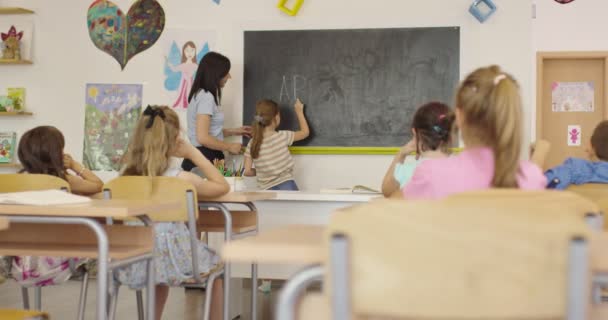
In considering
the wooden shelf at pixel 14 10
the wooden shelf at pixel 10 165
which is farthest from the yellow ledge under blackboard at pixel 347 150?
the wooden shelf at pixel 14 10

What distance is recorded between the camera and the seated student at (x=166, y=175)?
308cm

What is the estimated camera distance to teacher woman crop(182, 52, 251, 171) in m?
5.26

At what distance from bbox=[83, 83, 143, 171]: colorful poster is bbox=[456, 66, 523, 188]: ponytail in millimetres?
4395

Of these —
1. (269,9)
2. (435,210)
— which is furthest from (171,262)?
(269,9)

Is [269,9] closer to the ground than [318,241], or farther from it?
farther from it

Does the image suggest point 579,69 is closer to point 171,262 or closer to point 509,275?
point 171,262

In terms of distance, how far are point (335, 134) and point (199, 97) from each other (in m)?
1.00

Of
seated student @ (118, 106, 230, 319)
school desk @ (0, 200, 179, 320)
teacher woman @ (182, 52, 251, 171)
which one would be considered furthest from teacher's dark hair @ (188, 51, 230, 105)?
school desk @ (0, 200, 179, 320)

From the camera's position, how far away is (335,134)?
5.62 meters

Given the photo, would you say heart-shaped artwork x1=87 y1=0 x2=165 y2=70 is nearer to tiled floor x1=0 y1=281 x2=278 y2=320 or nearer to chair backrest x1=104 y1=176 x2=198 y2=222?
tiled floor x1=0 y1=281 x2=278 y2=320

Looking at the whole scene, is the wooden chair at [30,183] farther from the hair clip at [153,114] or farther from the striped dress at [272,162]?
the striped dress at [272,162]

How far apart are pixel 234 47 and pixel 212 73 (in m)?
0.56

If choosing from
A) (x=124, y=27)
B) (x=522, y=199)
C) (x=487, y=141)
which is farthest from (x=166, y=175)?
(x=124, y=27)

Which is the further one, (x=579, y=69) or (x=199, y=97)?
(x=579, y=69)
